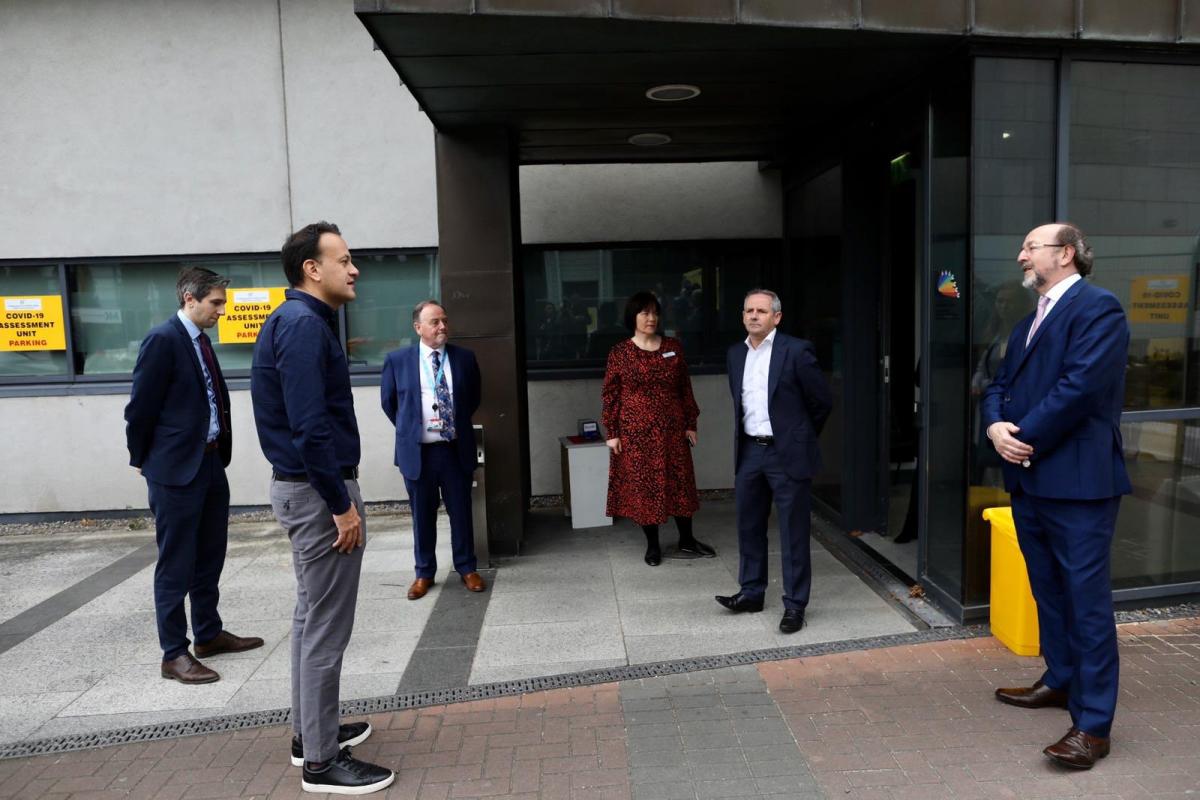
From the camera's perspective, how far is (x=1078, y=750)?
3.02 meters

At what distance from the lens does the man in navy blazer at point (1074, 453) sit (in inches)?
120

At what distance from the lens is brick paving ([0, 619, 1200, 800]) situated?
119 inches

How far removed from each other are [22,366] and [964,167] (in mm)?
8032

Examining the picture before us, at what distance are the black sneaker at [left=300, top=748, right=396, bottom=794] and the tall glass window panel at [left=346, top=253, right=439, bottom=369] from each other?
16.2 ft

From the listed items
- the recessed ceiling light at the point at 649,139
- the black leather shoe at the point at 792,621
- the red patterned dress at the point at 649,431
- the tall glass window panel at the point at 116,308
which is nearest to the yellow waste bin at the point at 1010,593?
the black leather shoe at the point at 792,621

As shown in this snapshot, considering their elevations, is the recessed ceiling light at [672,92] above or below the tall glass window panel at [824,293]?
above

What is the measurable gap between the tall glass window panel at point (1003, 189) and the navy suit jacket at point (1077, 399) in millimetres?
1016

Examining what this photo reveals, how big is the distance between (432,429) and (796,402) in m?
2.23

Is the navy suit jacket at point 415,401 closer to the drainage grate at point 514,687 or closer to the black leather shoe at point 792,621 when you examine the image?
the drainage grate at point 514,687

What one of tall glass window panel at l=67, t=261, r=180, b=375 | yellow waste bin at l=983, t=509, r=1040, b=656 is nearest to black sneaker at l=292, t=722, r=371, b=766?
yellow waste bin at l=983, t=509, r=1040, b=656

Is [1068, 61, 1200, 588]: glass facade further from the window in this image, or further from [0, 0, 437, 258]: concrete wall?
[0, 0, 437, 258]: concrete wall

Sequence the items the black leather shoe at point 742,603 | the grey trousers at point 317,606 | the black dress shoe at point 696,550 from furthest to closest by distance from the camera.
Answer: the black dress shoe at point 696,550 → the black leather shoe at point 742,603 → the grey trousers at point 317,606

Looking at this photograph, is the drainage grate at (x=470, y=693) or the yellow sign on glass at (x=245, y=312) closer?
the drainage grate at (x=470, y=693)

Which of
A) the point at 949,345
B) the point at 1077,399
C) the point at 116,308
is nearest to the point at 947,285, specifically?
the point at 949,345
